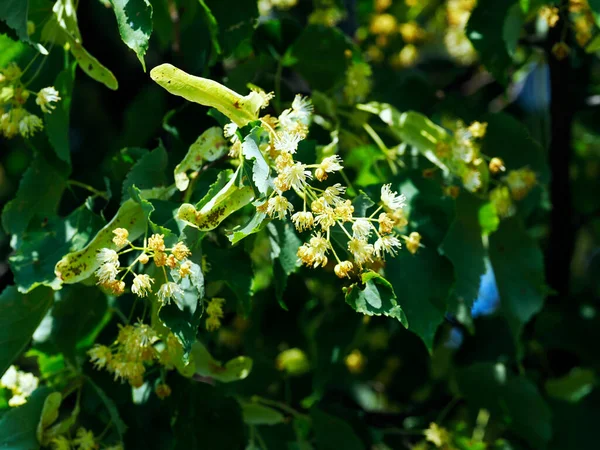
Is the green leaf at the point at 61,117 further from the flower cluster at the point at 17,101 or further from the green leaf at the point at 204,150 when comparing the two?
the green leaf at the point at 204,150

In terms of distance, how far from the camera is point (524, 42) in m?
2.13

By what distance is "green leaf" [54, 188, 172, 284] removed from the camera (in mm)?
1318

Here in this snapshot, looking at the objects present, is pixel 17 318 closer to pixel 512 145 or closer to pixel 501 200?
pixel 501 200

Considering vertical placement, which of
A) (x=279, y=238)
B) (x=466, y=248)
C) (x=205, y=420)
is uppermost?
(x=279, y=238)

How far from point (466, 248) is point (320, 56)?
0.55 m

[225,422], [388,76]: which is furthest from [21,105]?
[388,76]

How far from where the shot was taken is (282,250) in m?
1.42

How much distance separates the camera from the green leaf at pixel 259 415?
1.76 metres

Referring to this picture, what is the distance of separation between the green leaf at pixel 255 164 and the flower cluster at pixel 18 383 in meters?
0.73

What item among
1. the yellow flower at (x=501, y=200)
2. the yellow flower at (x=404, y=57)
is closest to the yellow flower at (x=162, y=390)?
the yellow flower at (x=501, y=200)

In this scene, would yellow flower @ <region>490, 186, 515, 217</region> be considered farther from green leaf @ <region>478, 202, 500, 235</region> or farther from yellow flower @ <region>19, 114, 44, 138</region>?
yellow flower @ <region>19, 114, 44, 138</region>

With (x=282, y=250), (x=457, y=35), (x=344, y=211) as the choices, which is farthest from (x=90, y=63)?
(x=457, y=35)

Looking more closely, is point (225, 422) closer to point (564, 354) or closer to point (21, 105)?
point (21, 105)

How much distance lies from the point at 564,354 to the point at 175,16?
1.62 metres
